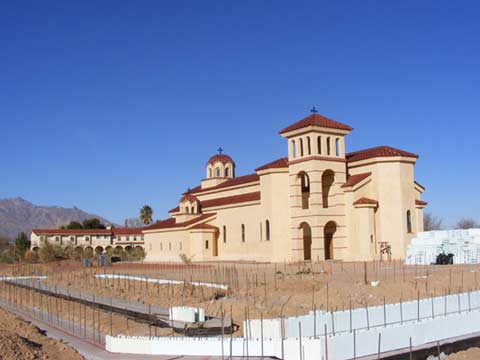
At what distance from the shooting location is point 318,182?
44188 mm

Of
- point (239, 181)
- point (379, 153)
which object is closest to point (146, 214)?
point (239, 181)

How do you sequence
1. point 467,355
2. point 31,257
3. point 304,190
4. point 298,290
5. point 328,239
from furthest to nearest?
point 31,257
point 304,190
point 328,239
point 298,290
point 467,355

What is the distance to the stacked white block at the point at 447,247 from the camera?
38.2 meters

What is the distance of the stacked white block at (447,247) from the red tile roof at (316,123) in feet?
35.1

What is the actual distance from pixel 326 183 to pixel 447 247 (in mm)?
Result: 11202

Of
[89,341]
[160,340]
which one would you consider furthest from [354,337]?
[89,341]

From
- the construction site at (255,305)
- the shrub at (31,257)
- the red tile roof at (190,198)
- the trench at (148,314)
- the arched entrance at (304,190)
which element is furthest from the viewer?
the shrub at (31,257)

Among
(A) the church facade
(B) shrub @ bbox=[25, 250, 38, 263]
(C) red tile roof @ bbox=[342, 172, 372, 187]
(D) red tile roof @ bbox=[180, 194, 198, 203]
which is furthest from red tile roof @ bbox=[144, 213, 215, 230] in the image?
(B) shrub @ bbox=[25, 250, 38, 263]

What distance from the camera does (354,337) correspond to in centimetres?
1493

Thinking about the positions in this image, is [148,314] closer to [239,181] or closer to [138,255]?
[239,181]

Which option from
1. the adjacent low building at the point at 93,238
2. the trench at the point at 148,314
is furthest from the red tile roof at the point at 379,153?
the adjacent low building at the point at 93,238

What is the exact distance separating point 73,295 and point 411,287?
16239 millimetres

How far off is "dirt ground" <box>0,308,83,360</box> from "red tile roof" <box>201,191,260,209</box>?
1285 inches

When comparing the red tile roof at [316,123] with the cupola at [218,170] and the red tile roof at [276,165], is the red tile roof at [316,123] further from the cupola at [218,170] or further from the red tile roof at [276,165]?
the cupola at [218,170]
